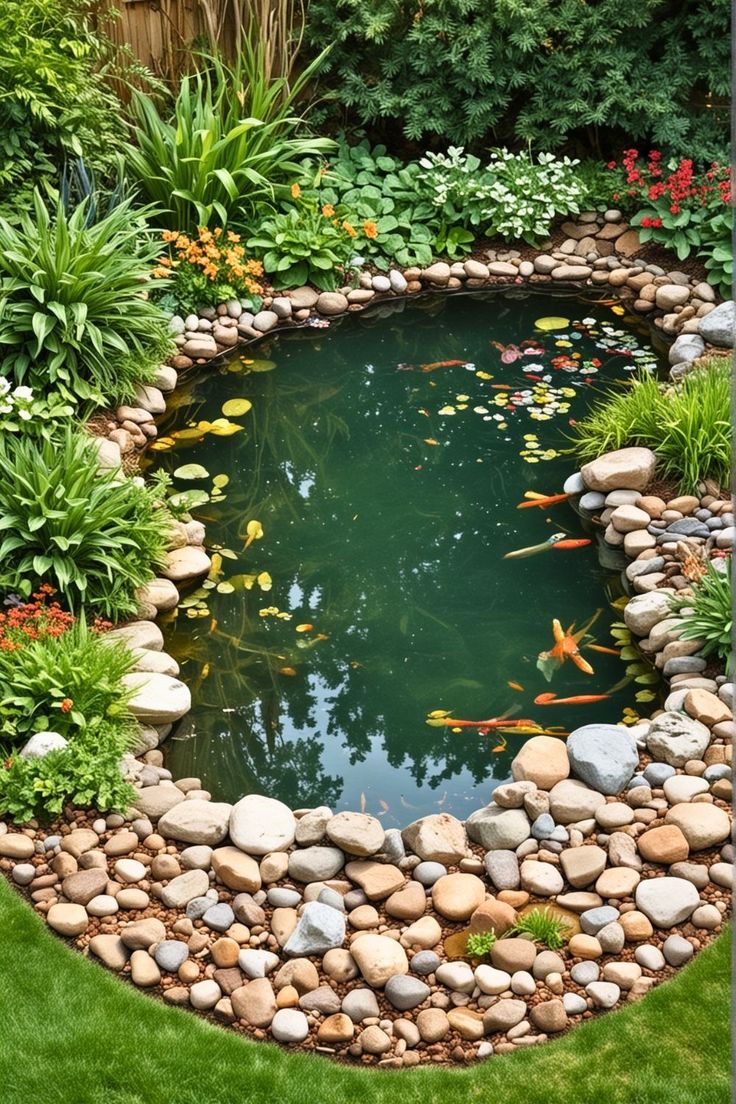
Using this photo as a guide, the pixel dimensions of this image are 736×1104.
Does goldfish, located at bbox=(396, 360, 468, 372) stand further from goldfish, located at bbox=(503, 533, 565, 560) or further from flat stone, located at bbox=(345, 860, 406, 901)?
flat stone, located at bbox=(345, 860, 406, 901)

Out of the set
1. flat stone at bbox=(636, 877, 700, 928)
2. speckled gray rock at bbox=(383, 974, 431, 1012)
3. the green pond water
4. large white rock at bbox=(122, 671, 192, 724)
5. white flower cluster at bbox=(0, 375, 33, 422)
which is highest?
white flower cluster at bbox=(0, 375, 33, 422)

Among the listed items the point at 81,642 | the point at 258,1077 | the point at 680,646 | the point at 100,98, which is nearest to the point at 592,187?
the point at 100,98

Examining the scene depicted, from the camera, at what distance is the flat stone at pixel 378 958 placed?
12.8ft

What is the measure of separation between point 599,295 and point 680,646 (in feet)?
12.8

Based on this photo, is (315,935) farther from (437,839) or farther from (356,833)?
(437,839)

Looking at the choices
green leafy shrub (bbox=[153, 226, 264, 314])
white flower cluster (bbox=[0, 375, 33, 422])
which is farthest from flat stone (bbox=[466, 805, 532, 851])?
green leafy shrub (bbox=[153, 226, 264, 314])

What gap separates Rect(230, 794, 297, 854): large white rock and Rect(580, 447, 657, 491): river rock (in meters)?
2.46

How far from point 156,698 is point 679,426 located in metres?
2.74

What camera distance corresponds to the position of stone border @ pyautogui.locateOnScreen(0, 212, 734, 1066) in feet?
12.5

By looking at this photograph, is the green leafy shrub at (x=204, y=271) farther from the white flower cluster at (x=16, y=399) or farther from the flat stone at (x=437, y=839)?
the flat stone at (x=437, y=839)

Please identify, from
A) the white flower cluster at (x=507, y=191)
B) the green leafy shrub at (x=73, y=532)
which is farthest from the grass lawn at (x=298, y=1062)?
the white flower cluster at (x=507, y=191)

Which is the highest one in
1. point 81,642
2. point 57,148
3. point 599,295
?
point 57,148

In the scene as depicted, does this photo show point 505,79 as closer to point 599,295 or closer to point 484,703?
point 599,295

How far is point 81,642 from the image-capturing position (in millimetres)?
4887
